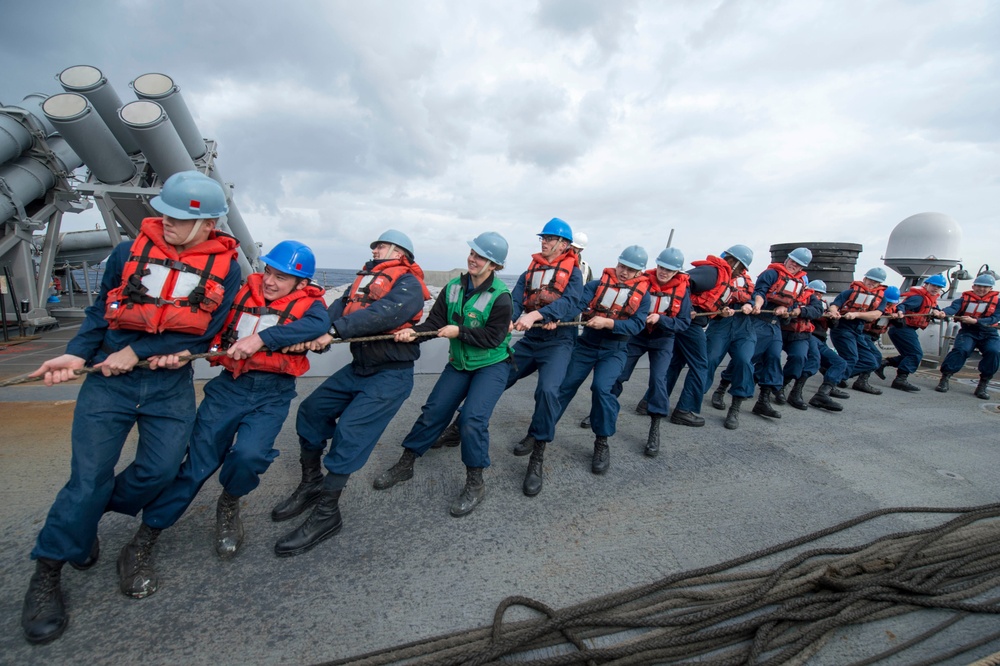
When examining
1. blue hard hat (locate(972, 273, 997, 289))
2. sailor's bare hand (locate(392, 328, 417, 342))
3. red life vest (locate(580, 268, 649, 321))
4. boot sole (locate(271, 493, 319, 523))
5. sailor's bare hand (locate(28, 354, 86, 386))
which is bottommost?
boot sole (locate(271, 493, 319, 523))

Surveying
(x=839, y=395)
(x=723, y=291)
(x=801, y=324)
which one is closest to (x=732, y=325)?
(x=723, y=291)

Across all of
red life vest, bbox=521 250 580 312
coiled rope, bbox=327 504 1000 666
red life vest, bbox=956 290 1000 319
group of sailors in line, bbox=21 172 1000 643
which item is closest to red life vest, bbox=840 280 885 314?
red life vest, bbox=956 290 1000 319

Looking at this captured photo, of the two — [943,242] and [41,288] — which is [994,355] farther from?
[41,288]

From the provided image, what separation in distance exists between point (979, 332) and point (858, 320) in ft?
8.02

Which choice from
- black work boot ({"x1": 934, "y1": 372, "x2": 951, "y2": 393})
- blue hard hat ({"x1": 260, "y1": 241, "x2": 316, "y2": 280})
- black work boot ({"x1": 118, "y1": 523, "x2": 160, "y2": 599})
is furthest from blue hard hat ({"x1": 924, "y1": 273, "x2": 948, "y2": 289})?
black work boot ({"x1": 118, "y1": 523, "x2": 160, "y2": 599})

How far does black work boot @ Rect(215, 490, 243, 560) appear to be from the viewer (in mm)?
2703

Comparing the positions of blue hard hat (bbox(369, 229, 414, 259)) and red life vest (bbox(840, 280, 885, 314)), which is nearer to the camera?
blue hard hat (bbox(369, 229, 414, 259))

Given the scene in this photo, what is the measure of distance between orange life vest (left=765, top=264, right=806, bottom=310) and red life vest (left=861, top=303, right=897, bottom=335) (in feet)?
8.50

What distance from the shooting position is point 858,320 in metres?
7.45

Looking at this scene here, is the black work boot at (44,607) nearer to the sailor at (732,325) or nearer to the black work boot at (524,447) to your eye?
the black work boot at (524,447)

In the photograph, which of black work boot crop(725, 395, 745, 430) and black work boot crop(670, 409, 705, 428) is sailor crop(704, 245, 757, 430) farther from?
black work boot crop(670, 409, 705, 428)

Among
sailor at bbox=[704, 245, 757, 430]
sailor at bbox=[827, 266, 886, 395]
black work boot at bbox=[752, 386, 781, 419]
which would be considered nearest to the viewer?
sailor at bbox=[704, 245, 757, 430]

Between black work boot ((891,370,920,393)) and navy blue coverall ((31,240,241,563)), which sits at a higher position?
navy blue coverall ((31,240,241,563))

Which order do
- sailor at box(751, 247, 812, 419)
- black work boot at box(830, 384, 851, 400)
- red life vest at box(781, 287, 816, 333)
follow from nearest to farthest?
1. sailor at box(751, 247, 812, 419)
2. red life vest at box(781, 287, 816, 333)
3. black work boot at box(830, 384, 851, 400)
